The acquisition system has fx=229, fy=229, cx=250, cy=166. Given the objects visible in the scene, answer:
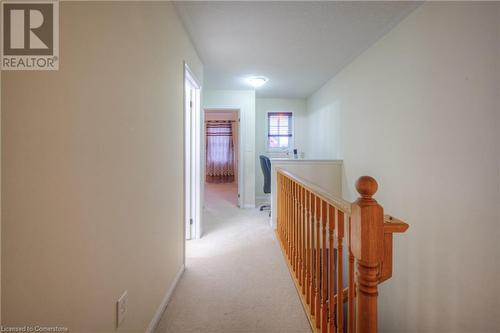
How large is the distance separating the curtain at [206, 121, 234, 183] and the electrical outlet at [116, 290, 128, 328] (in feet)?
24.4

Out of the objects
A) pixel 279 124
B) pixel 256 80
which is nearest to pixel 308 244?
pixel 256 80

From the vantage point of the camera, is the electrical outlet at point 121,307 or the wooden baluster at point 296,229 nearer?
the electrical outlet at point 121,307

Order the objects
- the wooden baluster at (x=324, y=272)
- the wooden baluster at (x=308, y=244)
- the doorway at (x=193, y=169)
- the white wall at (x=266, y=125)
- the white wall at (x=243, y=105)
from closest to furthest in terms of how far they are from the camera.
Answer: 1. the wooden baluster at (x=324, y=272)
2. the wooden baluster at (x=308, y=244)
3. the doorway at (x=193, y=169)
4. the white wall at (x=243, y=105)
5. the white wall at (x=266, y=125)

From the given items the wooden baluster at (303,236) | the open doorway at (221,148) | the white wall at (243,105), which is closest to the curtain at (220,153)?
the open doorway at (221,148)

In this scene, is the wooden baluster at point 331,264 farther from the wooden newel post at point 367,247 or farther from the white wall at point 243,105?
the white wall at point 243,105

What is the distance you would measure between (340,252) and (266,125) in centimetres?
450

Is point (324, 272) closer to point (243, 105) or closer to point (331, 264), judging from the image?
point (331, 264)

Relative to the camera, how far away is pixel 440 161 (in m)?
1.77

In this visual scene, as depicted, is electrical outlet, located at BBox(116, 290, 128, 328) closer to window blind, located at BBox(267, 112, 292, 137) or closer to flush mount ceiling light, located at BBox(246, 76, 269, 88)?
flush mount ceiling light, located at BBox(246, 76, 269, 88)

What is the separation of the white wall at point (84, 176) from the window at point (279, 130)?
13.8ft

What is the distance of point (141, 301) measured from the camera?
133 cm

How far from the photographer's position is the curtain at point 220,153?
329 inches

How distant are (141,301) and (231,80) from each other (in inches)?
133

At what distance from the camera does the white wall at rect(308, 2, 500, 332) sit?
1.45 metres
